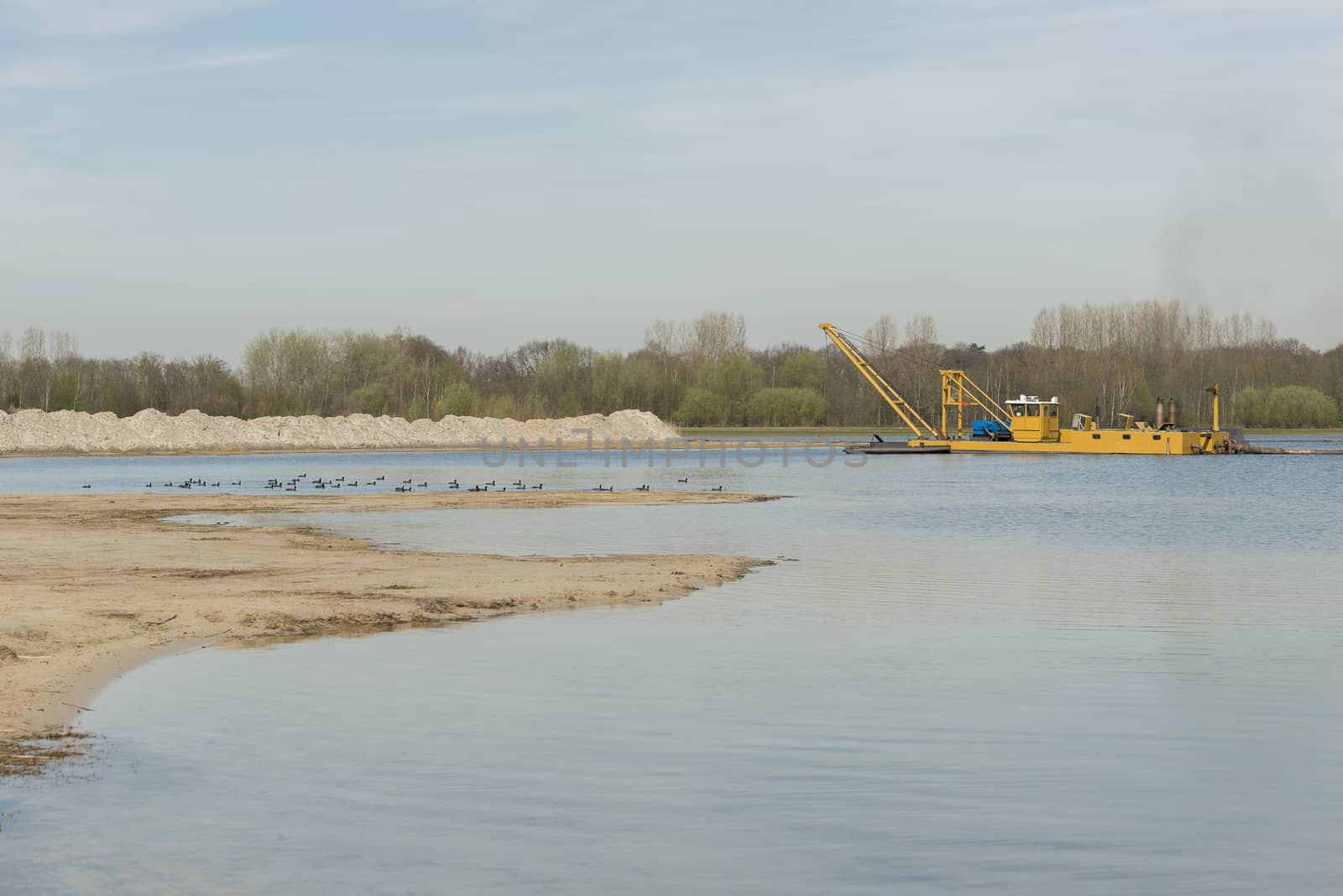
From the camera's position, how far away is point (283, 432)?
387 feet

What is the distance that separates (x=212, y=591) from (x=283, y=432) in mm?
102335

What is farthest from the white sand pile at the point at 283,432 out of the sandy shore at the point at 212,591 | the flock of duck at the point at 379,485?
the sandy shore at the point at 212,591

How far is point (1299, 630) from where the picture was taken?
16672 millimetres

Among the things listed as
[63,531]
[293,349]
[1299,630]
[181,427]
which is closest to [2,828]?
[1299,630]

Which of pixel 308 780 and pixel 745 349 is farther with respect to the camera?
pixel 745 349

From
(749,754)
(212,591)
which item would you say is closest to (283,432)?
(212,591)

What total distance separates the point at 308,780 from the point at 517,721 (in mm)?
2323

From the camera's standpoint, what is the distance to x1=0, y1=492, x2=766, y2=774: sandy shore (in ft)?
43.2

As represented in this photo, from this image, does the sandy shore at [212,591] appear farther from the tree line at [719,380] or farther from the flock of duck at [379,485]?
the tree line at [719,380]

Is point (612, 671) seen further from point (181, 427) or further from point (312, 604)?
point (181, 427)

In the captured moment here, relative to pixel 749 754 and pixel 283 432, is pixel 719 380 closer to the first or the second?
pixel 283 432

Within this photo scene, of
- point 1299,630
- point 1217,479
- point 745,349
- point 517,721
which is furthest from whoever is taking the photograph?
point 745,349

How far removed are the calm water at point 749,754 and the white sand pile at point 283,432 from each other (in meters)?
99.7

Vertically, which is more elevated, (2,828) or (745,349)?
(745,349)
